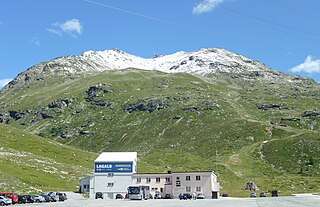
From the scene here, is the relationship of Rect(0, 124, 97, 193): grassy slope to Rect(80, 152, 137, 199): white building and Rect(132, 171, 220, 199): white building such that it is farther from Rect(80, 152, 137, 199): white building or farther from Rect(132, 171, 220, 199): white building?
Rect(132, 171, 220, 199): white building

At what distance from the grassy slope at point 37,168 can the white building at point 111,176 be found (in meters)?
13.6

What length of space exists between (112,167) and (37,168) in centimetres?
4370

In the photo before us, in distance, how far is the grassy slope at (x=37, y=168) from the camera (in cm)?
11800

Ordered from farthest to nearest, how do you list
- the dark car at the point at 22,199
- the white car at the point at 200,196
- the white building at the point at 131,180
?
the white building at the point at 131,180
the white car at the point at 200,196
the dark car at the point at 22,199

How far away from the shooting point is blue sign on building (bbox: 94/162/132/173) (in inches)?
4540

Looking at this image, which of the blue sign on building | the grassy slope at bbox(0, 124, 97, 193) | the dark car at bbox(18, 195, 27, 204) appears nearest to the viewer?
the dark car at bbox(18, 195, 27, 204)

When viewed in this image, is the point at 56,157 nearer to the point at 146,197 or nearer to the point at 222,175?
the point at 222,175

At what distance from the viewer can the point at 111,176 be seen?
114750mm

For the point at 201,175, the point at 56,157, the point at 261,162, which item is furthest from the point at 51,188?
the point at 261,162

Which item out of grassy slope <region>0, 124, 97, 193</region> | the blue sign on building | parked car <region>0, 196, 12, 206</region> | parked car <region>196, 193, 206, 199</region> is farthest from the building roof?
parked car <region>0, 196, 12, 206</region>

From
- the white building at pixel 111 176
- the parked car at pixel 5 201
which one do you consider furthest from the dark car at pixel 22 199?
the white building at pixel 111 176

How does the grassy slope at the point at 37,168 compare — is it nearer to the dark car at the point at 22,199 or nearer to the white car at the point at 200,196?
the dark car at the point at 22,199

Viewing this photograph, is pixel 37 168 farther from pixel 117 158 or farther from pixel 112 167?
pixel 112 167

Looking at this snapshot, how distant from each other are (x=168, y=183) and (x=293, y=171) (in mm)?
85666
